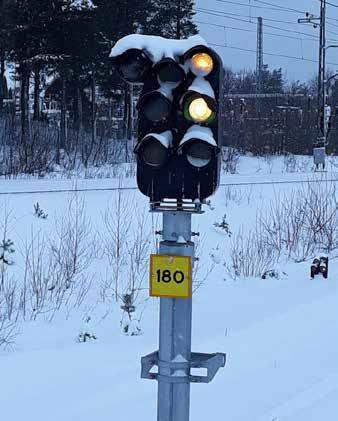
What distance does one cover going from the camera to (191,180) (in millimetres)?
4039

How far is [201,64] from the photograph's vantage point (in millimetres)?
4008

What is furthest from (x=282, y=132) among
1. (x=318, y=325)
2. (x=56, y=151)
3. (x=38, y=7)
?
(x=318, y=325)

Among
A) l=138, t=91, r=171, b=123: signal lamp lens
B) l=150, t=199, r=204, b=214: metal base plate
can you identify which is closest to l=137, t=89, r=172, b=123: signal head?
l=138, t=91, r=171, b=123: signal lamp lens

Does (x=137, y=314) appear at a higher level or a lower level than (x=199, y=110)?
lower

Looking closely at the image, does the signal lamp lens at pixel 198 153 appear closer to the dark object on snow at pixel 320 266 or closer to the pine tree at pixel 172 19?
the dark object on snow at pixel 320 266

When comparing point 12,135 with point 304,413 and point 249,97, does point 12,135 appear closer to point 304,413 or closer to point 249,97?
point 304,413

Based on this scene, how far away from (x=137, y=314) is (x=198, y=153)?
16.3 ft

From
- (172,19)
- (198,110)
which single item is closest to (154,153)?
(198,110)

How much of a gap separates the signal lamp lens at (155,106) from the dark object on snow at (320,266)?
24.4ft

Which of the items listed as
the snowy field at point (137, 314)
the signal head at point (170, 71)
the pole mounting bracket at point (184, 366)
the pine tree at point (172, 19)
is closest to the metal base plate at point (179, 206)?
the signal head at point (170, 71)

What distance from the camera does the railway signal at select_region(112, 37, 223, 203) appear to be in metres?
4.00

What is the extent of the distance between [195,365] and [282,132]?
43.7 metres

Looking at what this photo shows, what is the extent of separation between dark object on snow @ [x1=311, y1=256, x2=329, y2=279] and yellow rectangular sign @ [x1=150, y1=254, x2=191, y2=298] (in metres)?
7.31

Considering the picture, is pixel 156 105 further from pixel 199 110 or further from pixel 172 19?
pixel 172 19
